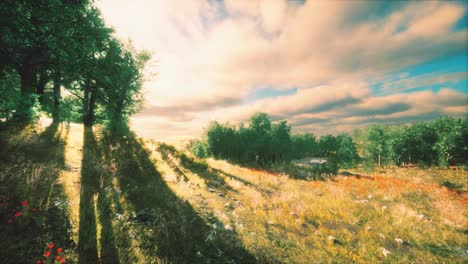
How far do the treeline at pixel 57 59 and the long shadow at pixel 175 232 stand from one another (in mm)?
5116

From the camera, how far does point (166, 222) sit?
18.1 feet

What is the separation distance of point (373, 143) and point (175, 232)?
9226cm

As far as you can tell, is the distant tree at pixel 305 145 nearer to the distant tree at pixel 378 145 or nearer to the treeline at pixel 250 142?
the distant tree at pixel 378 145

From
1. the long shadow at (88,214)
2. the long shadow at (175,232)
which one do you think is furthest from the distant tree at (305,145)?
the long shadow at (88,214)

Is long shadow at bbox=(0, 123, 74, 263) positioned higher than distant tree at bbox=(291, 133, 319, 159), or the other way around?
long shadow at bbox=(0, 123, 74, 263)

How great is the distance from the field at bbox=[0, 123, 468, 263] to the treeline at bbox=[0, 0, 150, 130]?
6.95 ft

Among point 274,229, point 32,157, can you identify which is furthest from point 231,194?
point 32,157

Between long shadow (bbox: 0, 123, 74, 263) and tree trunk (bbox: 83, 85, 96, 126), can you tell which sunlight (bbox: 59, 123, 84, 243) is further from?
tree trunk (bbox: 83, 85, 96, 126)

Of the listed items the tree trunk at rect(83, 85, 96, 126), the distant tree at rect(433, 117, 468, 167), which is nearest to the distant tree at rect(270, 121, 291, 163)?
the distant tree at rect(433, 117, 468, 167)

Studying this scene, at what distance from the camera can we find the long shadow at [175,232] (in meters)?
4.62

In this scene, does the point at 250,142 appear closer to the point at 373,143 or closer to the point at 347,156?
the point at 347,156

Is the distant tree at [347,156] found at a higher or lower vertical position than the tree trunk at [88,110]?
lower

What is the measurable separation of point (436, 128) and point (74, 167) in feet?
327

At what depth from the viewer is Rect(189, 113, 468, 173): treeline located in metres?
56.2
